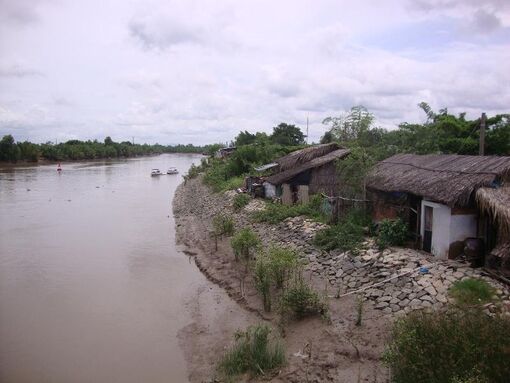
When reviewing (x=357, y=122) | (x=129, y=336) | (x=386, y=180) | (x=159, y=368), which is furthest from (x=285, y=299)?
(x=357, y=122)

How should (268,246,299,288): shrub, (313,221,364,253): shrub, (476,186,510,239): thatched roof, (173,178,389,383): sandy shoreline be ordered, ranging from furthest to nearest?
1. (313,221,364,253): shrub
2. (268,246,299,288): shrub
3. (476,186,510,239): thatched roof
4. (173,178,389,383): sandy shoreline

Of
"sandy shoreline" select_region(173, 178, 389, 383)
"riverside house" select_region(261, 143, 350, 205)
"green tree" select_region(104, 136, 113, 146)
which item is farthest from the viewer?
"green tree" select_region(104, 136, 113, 146)

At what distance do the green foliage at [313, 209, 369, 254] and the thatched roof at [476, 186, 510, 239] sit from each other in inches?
151

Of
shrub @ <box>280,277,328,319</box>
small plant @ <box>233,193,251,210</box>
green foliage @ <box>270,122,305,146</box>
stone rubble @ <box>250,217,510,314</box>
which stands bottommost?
shrub @ <box>280,277,328,319</box>

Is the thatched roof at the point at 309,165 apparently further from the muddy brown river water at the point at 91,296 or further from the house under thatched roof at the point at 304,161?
the muddy brown river water at the point at 91,296

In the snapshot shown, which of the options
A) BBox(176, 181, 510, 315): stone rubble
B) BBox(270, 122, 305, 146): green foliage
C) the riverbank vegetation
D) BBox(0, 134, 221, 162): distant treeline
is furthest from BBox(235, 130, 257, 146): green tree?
the riverbank vegetation

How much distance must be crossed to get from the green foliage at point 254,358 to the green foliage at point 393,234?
17.8 feet

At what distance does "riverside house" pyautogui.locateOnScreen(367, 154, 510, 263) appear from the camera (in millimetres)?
10539

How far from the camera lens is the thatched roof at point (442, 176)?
35.7 feet

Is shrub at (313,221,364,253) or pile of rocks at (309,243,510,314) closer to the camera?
pile of rocks at (309,243,510,314)

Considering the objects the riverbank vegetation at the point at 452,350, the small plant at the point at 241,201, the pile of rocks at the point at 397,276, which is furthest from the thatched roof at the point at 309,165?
the riverbank vegetation at the point at 452,350

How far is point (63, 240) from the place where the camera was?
69.0 ft

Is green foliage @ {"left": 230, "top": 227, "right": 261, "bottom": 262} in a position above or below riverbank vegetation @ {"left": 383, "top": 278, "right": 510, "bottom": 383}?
below

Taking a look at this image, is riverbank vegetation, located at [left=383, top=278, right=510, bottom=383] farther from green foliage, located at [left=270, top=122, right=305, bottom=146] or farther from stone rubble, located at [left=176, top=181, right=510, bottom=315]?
green foliage, located at [left=270, top=122, right=305, bottom=146]
